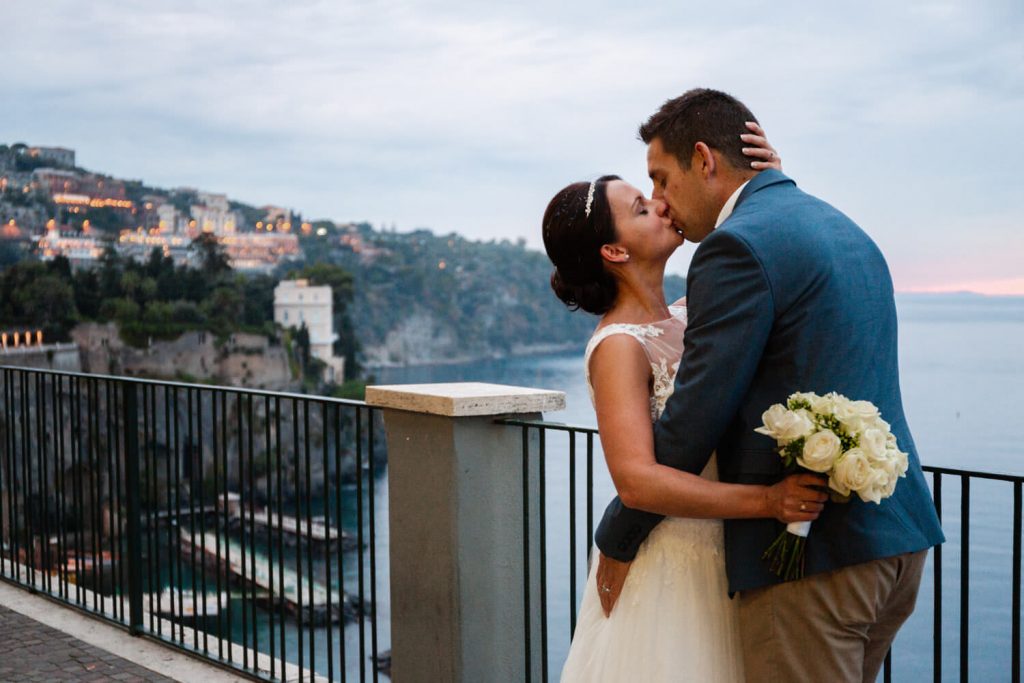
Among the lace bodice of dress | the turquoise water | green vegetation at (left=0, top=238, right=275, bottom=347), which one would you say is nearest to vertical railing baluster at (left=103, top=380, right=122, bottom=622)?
the turquoise water

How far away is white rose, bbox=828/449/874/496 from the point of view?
1.44m

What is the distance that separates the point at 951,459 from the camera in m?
48.1

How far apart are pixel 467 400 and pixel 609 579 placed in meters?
1.30

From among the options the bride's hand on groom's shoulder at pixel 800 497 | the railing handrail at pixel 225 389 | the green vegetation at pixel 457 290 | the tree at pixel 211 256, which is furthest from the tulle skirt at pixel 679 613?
the green vegetation at pixel 457 290

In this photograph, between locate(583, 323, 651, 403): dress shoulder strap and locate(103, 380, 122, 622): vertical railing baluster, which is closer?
locate(583, 323, 651, 403): dress shoulder strap

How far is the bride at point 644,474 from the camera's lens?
1.71m

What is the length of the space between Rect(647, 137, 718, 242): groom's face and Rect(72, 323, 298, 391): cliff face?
66.7 m

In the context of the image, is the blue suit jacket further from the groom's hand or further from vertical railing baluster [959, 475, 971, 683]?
vertical railing baluster [959, 475, 971, 683]

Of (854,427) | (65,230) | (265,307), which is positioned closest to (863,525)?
(854,427)

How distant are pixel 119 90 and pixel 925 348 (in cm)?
9391

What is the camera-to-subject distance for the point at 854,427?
1.46m

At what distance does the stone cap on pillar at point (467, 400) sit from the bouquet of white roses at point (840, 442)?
5.58ft

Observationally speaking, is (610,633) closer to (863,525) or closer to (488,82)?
(863,525)

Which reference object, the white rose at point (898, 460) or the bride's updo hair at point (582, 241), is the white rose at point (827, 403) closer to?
the white rose at point (898, 460)
